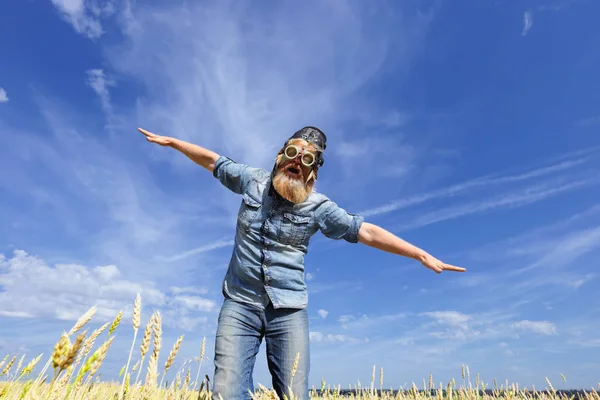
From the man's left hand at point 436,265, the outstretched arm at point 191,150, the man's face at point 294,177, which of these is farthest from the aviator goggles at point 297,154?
the man's left hand at point 436,265

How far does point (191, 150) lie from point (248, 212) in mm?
1050

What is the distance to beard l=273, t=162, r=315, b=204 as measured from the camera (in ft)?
14.9

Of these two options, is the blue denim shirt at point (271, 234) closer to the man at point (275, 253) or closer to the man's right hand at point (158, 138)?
the man at point (275, 253)

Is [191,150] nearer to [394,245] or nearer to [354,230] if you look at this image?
[354,230]

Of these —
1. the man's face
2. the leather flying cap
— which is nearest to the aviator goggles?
the man's face

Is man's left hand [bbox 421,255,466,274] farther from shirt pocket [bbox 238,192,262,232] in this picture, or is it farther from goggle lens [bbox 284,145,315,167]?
shirt pocket [bbox 238,192,262,232]

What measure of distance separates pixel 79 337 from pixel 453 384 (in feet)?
16.5

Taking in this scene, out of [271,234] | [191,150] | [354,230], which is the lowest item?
[271,234]

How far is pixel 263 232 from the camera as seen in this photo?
4.49 metres

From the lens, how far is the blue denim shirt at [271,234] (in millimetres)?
4359

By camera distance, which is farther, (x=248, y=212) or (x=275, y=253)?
(x=248, y=212)

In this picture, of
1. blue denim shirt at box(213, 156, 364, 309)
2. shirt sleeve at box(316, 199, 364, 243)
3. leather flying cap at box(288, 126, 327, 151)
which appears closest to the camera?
blue denim shirt at box(213, 156, 364, 309)

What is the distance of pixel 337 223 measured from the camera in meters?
4.71

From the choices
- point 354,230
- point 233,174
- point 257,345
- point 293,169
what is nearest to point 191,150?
point 233,174
